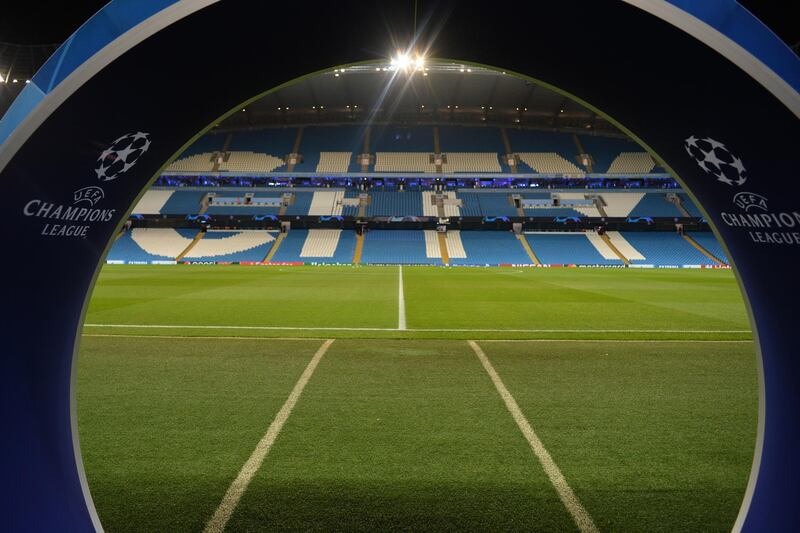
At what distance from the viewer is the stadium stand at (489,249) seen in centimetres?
4150

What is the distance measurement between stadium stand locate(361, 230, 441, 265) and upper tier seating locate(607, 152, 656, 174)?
2311 centimetres

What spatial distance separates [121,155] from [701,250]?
50302mm

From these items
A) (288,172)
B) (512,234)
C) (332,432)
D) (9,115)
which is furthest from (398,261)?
(9,115)

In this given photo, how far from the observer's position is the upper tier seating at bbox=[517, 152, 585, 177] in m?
50.3

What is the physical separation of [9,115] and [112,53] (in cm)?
36

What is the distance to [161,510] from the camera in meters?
2.76

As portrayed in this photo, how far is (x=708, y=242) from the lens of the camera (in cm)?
4409

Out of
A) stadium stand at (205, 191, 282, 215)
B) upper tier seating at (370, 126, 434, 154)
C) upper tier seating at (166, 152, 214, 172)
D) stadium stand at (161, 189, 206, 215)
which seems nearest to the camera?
stadium stand at (161, 189, 206, 215)

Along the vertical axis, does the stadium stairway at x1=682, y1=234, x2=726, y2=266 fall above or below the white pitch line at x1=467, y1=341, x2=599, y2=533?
above

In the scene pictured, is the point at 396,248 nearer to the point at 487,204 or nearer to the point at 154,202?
the point at 487,204

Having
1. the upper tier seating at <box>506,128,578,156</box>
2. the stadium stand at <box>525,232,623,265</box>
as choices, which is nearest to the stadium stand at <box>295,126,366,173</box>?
the upper tier seating at <box>506,128,578,156</box>

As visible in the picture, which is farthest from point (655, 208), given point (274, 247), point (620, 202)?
point (274, 247)

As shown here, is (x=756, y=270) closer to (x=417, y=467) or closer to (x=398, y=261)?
(x=417, y=467)

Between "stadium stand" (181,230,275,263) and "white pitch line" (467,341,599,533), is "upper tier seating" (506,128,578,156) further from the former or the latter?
"white pitch line" (467,341,599,533)
